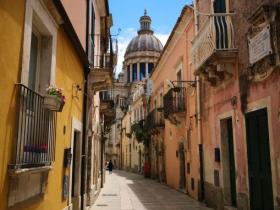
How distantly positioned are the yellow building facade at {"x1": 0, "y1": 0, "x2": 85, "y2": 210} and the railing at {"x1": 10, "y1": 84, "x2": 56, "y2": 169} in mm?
11

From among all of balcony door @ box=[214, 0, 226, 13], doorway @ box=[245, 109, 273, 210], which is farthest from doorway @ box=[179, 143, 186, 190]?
doorway @ box=[245, 109, 273, 210]

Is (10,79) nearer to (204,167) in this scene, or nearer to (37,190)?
(37,190)

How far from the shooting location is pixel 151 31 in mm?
67062

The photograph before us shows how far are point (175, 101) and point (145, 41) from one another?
47.1 metres

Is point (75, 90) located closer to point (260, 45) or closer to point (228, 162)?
point (260, 45)

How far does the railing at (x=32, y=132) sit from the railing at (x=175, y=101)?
11.3m

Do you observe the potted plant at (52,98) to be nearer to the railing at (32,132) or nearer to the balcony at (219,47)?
the railing at (32,132)

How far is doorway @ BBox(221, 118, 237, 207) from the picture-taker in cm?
1022

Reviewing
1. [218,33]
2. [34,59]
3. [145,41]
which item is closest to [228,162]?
[218,33]

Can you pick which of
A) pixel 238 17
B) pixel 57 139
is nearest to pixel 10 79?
pixel 57 139

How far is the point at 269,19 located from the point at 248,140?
3012mm

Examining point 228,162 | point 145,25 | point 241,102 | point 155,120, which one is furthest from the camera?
point 145,25

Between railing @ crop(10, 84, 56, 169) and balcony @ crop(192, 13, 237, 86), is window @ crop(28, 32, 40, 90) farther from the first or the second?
balcony @ crop(192, 13, 237, 86)

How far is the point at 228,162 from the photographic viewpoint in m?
10.5
